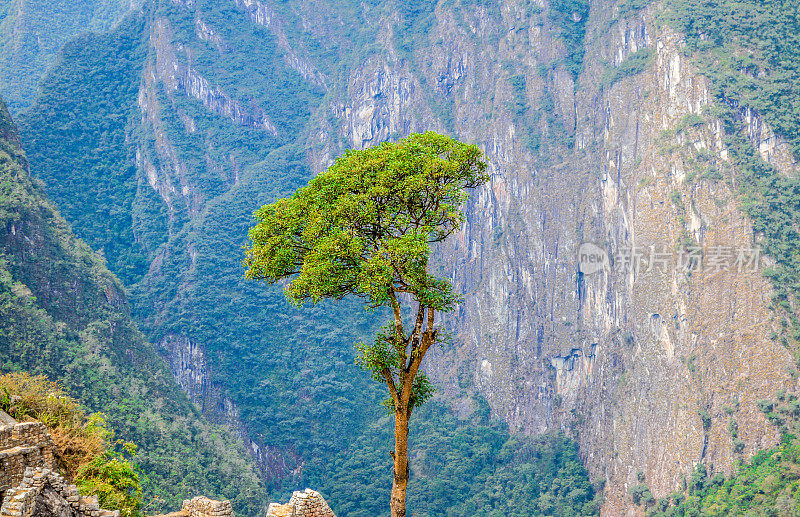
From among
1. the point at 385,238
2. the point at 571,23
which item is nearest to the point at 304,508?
the point at 385,238

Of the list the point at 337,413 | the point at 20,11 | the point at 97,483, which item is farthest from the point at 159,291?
the point at 97,483

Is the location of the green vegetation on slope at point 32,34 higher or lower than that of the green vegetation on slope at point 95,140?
higher

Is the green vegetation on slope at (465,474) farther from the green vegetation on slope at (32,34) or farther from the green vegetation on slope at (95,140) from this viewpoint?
the green vegetation on slope at (32,34)

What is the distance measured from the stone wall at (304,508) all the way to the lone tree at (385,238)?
1.22m

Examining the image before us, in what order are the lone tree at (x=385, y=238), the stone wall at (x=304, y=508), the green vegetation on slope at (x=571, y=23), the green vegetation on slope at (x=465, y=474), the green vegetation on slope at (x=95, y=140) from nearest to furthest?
the stone wall at (x=304, y=508) → the lone tree at (x=385, y=238) → the green vegetation on slope at (x=465, y=474) → the green vegetation on slope at (x=571, y=23) → the green vegetation on slope at (x=95, y=140)

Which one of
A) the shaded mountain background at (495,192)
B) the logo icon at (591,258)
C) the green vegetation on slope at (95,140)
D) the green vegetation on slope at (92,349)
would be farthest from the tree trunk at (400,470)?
the green vegetation on slope at (95,140)

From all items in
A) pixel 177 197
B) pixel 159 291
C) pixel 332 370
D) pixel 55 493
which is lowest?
pixel 55 493

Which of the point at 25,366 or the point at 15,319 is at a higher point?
the point at 15,319

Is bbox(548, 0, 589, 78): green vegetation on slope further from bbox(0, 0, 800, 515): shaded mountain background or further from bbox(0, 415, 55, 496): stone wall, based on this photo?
bbox(0, 415, 55, 496): stone wall

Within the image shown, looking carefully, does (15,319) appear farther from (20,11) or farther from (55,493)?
(20,11)

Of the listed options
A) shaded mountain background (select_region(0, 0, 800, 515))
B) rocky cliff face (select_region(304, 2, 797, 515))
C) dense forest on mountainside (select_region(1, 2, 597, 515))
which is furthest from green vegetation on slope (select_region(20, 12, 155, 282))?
rocky cliff face (select_region(304, 2, 797, 515))

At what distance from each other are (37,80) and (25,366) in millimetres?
89445

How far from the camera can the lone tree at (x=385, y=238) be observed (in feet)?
39.2

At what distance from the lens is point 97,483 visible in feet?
39.0
